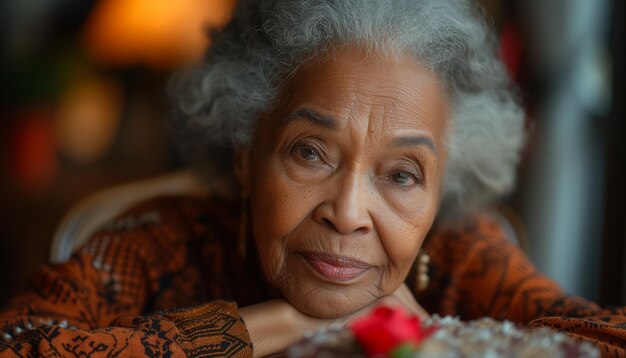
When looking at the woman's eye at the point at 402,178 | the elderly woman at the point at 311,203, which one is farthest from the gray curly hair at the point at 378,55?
the woman's eye at the point at 402,178

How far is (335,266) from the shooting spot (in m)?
1.36

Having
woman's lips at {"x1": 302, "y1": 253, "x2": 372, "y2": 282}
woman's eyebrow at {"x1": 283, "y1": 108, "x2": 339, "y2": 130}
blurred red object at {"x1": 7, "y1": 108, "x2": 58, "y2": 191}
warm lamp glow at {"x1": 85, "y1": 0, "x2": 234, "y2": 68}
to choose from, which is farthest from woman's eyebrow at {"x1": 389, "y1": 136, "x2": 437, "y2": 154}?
blurred red object at {"x1": 7, "y1": 108, "x2": 58, "y2": 191}

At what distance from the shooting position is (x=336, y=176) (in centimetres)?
136

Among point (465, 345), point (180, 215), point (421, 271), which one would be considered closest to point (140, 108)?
point (180, 215)

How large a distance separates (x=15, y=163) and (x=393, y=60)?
11.8 ft

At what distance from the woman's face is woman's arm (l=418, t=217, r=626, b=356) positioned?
1.25 ft

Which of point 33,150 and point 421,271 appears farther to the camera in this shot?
point 33,150

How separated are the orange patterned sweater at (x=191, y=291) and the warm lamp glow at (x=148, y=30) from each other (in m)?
2.39

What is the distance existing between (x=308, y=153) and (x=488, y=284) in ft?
2.19

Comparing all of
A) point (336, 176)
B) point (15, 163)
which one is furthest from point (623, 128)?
point (15, 163)

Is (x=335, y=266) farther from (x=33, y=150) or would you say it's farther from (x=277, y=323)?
(x=33, y=150)

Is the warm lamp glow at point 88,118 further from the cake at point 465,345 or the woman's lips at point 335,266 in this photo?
the cake at point 465,345

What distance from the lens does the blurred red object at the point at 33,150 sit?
Result: 4.38m

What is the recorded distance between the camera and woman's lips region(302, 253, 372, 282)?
1.36m
